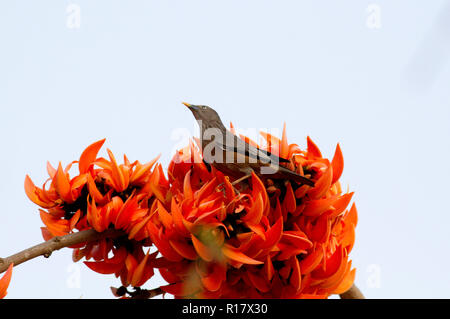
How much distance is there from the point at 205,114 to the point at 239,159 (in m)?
0.18

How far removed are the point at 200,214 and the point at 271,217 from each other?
125mm

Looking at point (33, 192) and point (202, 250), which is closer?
point (202, 250)

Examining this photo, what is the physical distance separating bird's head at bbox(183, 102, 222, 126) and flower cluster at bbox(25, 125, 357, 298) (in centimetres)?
8

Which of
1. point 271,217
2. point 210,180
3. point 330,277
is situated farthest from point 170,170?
point 330,277

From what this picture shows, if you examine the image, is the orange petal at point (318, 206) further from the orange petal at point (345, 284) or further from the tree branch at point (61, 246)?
the tree branch at point (61, 246)

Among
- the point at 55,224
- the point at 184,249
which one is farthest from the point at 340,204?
the point at 55,224

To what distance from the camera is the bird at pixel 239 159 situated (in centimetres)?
89

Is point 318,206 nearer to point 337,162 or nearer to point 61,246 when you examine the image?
point 337,162

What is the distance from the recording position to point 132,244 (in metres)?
0.97

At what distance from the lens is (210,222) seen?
83 cm

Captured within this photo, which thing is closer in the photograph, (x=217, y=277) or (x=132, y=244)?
(x=217, y=277)
